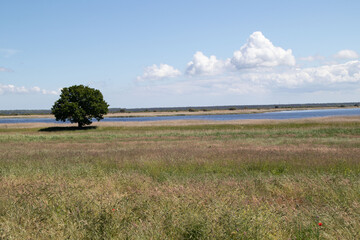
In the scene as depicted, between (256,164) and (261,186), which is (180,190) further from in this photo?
(256,164)

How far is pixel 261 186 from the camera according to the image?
9180mm

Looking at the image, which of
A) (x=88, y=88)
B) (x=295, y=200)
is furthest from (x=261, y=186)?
(x=88, y=88)

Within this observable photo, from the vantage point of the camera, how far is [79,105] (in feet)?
220

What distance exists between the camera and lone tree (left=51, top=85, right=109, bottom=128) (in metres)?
64.4

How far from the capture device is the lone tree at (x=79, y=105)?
64375 mm

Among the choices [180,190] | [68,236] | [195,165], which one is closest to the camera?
[68,236]

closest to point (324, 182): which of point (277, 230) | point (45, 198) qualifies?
point (277, 230)

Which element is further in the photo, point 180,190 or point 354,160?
point 354,160

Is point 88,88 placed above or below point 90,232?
above

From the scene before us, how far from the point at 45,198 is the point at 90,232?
2.53 metres

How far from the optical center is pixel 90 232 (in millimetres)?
5305

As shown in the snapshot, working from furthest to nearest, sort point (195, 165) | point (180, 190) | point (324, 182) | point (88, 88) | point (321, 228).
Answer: point (88, 88) < point (195, 165) < point (324, 182) < point (180, 190) < point (321, 228)

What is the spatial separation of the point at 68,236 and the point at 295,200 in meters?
5.80

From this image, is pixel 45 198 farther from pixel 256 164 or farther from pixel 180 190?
pixel 256 164
